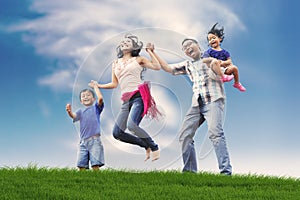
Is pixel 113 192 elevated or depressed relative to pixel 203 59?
depressed

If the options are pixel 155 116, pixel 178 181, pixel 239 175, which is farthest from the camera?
pixel 239 175

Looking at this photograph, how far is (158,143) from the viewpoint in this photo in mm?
5734

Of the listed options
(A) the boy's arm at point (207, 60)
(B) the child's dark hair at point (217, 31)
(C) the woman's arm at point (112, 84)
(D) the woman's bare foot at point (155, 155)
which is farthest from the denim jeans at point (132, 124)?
(B) the child's dark hair at point (217, 31)

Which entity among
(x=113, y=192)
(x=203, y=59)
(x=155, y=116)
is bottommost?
(x=113, y=192)

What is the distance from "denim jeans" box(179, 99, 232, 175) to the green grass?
0.19 meters

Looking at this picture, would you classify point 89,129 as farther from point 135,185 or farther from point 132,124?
point 132,124

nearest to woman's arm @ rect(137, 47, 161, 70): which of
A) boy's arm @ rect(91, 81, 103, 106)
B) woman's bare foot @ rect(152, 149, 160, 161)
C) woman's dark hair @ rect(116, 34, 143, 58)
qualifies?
woman's dark hair @ rect(116, 34, 143, 58)

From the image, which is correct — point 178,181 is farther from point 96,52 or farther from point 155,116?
point 96,52

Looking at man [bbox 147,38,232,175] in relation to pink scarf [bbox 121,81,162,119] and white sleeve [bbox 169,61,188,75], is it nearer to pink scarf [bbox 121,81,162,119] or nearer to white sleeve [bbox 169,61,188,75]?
white sleeve [bbox 169,61,188,75]

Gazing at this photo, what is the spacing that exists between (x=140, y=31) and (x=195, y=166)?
2136 mm

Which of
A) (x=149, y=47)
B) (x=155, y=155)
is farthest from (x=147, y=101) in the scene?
(x=155, y=155)

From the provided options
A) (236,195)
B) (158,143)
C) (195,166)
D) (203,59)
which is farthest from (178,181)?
(203,59)

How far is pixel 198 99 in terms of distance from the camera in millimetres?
5957

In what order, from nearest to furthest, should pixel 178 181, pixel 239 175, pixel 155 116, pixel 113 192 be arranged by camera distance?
1. pixel 155 116
2. pixel 113 192
3. pixel 178 181
4. pixel 239 175
